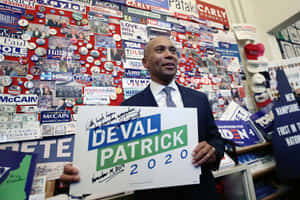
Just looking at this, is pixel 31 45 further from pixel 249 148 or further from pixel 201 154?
pixel 249 148

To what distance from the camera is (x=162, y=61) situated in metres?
0.74

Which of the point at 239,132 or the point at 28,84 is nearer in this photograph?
the point at 28,84

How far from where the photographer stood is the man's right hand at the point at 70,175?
0.41 m

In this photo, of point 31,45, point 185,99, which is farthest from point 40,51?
point 185,99

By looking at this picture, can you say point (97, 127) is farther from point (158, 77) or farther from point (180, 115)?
point (158, 77)

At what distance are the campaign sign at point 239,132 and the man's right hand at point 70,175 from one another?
933 millimetres

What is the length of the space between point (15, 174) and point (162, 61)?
862 millimetres

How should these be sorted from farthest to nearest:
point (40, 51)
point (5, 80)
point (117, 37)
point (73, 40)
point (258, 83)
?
point (258, 83)
point (117, 37)
point (73, 40)
point (40, 51)
point (5, 80)

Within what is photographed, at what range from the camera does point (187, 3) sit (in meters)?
1.59

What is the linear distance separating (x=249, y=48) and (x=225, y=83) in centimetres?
54

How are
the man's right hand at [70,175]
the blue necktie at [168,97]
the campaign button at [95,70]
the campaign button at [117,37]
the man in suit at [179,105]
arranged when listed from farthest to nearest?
the campaign button at [117,37]
the campaign button at [95,70]
the blue necktie at [168,97]
the man in suit at [179,105]
the man's right hand at [70,175]

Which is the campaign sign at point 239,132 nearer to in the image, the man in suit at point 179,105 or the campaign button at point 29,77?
the man in suit at point 179,105

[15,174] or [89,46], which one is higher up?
[89,46]

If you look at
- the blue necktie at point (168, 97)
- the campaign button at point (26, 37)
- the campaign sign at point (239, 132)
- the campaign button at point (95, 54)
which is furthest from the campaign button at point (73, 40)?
the campaign sign at point (239, 132)
